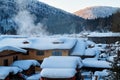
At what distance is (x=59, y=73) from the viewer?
76.3ft

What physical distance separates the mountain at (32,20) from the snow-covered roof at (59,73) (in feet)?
297

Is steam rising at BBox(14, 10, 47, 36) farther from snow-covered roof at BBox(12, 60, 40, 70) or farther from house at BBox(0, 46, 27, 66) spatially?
snow-covered roof at BBox(12, 60, 40, 70)

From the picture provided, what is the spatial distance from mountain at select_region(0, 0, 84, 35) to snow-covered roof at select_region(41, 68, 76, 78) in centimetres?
9062

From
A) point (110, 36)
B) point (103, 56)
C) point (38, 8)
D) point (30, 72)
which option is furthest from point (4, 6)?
point (30, 72)

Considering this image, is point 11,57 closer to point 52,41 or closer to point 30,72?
point 30,72

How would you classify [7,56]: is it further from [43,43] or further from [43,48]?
[43,43]

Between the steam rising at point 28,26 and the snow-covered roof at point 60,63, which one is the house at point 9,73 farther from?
the steam rising at point 28,26

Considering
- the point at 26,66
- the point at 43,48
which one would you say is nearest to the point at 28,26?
the point at 43,48

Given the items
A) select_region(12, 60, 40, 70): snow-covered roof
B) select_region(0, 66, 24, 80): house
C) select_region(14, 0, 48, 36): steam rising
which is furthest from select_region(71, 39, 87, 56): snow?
select_region(14, 0, 48, 36): steam rising

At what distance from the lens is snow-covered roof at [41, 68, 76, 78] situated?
23084 mm

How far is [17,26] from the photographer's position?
484 ft

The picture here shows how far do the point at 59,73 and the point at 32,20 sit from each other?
475 ft

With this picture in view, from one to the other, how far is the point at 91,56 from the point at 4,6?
13974cm

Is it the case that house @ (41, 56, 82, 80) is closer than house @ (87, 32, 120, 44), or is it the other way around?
house @ (41, 56, 82, 80)
